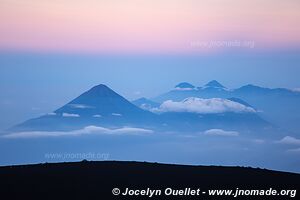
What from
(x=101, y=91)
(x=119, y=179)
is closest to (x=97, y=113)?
(x=101, y=91)

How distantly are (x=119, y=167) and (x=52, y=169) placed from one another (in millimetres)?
908

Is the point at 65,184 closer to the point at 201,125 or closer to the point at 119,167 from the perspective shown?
the point at 119,167

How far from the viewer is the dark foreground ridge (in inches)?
214

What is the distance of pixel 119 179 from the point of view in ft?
19.1

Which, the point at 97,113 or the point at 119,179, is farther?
the point at 97,113

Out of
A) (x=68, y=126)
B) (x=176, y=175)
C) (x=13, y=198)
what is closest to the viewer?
(x=13, y=198)

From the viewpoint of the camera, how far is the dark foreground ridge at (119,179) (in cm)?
545

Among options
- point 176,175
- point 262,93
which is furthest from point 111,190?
point 262,93

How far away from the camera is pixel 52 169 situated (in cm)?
606

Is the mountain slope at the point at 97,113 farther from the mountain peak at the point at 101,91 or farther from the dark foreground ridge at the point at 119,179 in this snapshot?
the dark foreground ridge at the point at 119,179

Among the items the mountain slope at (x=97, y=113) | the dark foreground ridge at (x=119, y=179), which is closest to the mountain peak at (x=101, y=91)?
the mountain slope at (x=97, y=113)

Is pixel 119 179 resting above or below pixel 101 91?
below

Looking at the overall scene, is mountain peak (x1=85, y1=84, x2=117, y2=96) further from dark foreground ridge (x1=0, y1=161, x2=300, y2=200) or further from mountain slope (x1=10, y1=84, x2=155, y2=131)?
dark foreground ridge (x1=0, y1=161, x2=300, y2=200)

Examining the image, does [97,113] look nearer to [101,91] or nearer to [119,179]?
[101,91]
